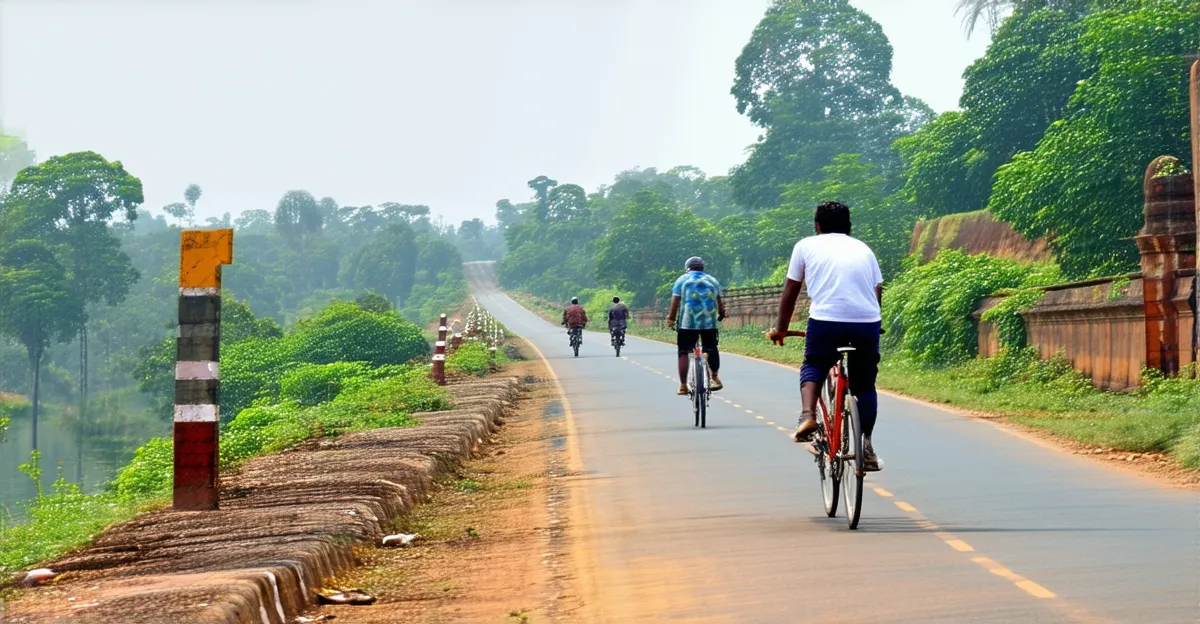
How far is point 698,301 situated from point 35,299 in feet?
204

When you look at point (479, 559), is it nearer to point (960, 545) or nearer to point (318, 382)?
point (960, 545)

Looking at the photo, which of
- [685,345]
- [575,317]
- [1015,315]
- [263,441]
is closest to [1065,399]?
[1015,315]

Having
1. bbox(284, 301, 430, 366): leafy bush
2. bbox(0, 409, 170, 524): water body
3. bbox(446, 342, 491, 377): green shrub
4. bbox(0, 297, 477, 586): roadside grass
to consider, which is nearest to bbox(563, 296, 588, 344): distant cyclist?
bbox(0, 297, 477, 586): roadside grass

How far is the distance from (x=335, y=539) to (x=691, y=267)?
32.6 feet

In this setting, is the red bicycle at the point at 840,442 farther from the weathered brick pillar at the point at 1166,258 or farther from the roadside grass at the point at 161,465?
the weathered brick pillar at the point at 1166,258

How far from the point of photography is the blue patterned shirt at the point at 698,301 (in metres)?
18.3

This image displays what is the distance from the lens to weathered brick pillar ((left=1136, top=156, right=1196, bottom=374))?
20516 mm

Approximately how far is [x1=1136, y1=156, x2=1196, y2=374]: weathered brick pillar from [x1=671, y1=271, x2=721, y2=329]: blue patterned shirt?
6.37 m

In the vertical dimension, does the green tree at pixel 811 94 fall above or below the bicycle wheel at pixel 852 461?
above

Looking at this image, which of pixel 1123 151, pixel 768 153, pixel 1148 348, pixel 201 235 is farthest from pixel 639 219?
pixel 201 235

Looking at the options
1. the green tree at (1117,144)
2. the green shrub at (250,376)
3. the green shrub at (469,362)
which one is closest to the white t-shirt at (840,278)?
the green shrub at (469,362)

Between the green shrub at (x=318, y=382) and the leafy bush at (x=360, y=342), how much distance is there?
936 centimetres

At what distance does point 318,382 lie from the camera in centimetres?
4247

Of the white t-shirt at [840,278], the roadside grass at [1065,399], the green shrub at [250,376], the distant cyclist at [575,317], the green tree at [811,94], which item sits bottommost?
the green shrub at [250,376]
